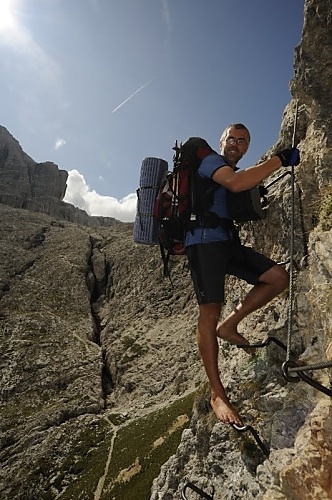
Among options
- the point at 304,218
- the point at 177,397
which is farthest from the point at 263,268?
the point at 177,397

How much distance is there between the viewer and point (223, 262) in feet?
25.9

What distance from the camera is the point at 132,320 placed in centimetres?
12975

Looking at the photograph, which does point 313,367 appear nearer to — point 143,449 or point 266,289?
point 266,289

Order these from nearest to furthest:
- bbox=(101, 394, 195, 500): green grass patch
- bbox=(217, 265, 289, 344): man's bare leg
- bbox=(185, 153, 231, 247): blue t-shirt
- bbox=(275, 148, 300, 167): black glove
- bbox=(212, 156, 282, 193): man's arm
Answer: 1. bbox=(212, 156, 282, 193): man's arm
2. bbox=(275, 148, 300, 167): black glove
3. bbox=(185, 153, 231, 247): blue t-shirt
4. bbox=(217, 265, 289, 344): man's bare leg
5. bbox=(101, 394, 195, 500): green grass patch

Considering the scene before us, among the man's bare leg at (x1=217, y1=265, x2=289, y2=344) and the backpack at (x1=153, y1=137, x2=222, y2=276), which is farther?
the man's bare leg at (x1=217, y1=265, x2=289, y2=344)

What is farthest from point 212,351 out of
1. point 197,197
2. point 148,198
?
point 148,198

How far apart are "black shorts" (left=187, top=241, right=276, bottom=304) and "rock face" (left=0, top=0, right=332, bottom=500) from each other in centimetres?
124

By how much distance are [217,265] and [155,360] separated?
Result: 4210 inches

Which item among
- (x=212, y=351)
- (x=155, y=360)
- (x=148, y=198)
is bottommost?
(x=155, y=360)

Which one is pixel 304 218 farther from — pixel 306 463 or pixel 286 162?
pixel 306 463

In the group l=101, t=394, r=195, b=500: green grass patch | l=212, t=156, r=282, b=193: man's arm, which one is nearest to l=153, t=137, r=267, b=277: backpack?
l=212, t=156, r=282, b=193: man's arm

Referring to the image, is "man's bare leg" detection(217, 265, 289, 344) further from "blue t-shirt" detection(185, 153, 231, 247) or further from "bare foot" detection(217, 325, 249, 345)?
"blue t-shirt" detection(185, 153, 231, 247)

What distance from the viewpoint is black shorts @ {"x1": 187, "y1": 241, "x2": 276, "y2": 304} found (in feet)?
25.1

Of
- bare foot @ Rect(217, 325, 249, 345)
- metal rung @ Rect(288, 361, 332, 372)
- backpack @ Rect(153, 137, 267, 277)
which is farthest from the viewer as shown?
bare foot @ Rect(217, 325, 249, 345)
